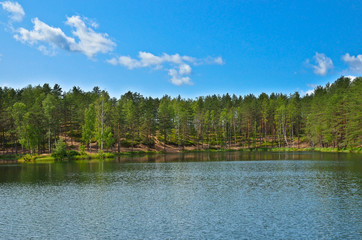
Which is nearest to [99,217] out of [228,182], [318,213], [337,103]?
[318,213]

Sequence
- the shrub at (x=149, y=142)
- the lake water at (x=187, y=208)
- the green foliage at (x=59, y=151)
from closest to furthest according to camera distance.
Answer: the lake water at (x=187, y=208) < the green foliage at (x=59, y=151) < the shrub at (x=149, y=142)

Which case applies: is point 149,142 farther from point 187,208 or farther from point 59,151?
point 187,208

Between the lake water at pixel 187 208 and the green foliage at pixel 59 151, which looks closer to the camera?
the lake water at pixel 187 208

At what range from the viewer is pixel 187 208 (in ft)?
98.2

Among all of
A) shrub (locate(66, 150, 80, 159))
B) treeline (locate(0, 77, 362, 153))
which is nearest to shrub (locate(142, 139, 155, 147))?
treeline (locate(0, 77, 362, 153))

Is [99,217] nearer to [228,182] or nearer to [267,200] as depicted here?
[267,200]

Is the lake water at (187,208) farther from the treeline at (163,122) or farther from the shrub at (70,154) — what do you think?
the treeline at (163,122)

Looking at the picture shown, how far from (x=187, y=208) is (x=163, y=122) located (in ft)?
352

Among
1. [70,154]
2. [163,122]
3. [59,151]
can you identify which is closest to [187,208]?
[59,151]

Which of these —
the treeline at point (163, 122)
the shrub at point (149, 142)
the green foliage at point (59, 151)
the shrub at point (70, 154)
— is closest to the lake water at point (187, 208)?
the green foliage at point (59, 151)

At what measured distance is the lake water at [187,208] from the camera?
2256 cm

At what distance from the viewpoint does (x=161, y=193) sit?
3788 cm

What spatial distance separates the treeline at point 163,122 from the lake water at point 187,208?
202ft

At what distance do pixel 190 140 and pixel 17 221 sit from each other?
13131 centimetres
